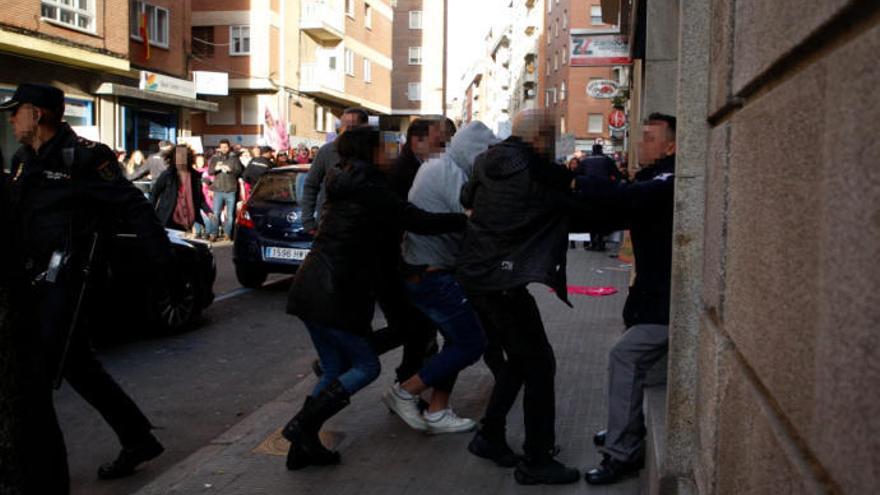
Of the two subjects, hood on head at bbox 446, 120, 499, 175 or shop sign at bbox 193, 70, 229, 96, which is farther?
shop sign at bbox 193, 70, 229, 96

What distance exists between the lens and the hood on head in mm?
5270

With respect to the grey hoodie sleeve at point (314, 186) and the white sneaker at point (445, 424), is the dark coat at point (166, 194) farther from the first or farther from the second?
the white sneaker at point (445, 424)

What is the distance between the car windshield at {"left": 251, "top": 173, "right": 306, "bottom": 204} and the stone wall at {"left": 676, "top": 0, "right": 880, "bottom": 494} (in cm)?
938

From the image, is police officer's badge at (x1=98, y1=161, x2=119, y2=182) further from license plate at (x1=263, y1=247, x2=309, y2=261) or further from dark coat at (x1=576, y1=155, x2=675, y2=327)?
license plate at (x1=263, y1=247, x2=309, y2=261)

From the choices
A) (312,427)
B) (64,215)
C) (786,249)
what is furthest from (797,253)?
(64,215)

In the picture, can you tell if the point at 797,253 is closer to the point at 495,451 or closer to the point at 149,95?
the point at 495,451

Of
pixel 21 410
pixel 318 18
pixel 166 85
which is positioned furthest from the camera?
pixel 318 18

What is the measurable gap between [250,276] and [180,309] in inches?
117

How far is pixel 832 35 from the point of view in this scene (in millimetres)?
1383

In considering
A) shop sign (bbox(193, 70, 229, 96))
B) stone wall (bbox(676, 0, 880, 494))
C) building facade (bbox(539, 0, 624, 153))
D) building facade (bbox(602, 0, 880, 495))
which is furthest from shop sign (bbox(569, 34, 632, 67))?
building facade (bbox(539, 0, 624, 153))

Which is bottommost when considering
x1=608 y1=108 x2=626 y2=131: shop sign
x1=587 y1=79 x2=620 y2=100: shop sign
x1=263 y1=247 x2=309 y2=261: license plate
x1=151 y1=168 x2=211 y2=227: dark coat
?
x1=263 y1=247 x2=309 y2=261: license plate

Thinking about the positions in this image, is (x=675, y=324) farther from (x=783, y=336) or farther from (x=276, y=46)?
(x=276, y=46)

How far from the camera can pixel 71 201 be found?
4.41 metres

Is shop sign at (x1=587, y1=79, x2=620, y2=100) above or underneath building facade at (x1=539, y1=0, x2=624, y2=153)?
underneath
